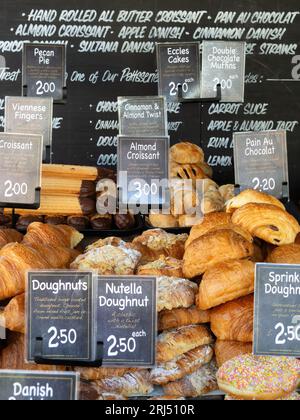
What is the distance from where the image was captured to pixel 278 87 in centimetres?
477

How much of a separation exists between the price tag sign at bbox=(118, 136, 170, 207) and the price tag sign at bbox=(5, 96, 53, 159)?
0.44m

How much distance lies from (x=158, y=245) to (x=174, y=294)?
2.02 ft

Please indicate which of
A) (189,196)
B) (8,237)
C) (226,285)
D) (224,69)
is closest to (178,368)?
(226,285)

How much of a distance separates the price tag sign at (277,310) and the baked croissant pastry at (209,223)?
0.62 m

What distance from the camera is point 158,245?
109 inches

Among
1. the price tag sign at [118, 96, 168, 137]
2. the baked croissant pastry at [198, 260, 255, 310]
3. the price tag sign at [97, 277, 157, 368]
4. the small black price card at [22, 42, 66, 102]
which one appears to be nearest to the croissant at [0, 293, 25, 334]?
the price tag sign at [97, 277, 157, 368]

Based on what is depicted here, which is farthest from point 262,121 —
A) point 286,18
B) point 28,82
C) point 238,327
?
point 238,327

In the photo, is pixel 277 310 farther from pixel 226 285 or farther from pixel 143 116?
pixel 143 116

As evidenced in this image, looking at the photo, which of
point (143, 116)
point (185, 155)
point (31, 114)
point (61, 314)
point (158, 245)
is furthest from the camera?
point (185, 155)

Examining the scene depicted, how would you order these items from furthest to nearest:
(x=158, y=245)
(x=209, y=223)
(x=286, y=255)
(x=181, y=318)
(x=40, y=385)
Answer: (x=158, y=245)
(x=209, y=223)
(x=286, y=255)
(x=181, y=318)
(x=40, y=385)

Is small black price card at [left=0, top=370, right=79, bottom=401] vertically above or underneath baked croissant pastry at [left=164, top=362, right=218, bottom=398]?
above

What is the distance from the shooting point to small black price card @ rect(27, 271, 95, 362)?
73.4 inches

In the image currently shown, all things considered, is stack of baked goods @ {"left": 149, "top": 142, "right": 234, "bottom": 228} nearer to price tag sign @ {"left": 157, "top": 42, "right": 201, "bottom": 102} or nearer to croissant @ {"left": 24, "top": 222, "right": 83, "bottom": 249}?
price tag sign @ {"left": 157, "top": 42, "right": 201, "bottom": 102}

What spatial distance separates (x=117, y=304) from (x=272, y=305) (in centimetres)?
48
